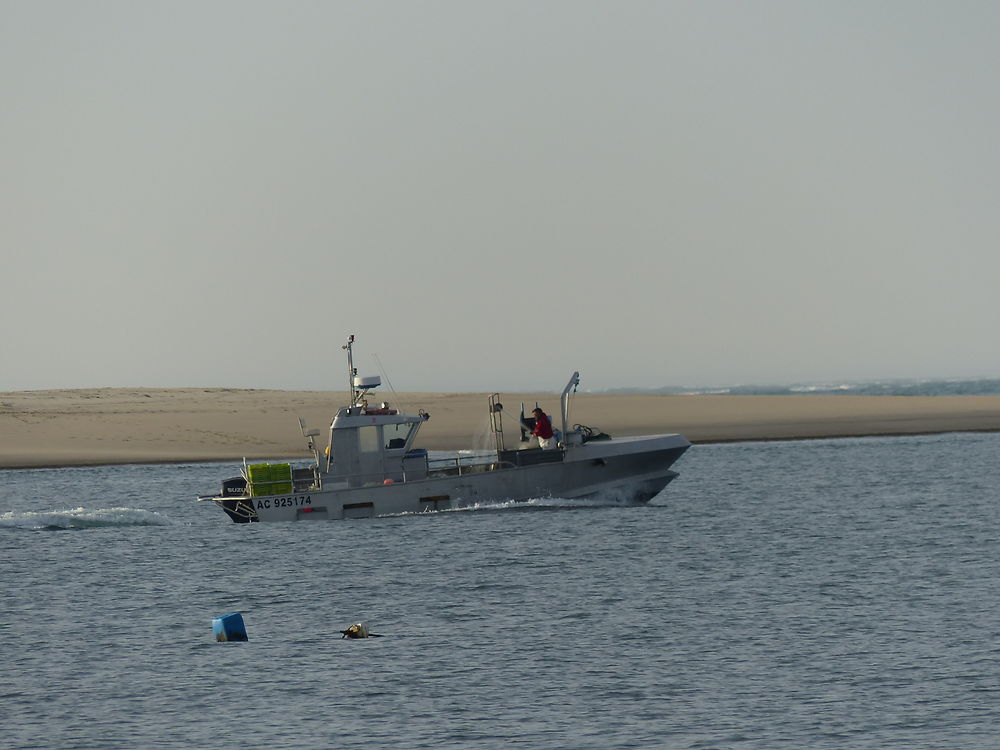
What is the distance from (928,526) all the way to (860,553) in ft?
17.2

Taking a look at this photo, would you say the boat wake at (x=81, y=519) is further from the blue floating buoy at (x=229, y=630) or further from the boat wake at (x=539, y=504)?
the blue floating buoy at (x=229, y=630)

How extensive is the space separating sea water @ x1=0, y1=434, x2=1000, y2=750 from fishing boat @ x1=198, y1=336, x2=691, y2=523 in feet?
2.07

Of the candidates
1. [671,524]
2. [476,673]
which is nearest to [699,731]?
[476,673]

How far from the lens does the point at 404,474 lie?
3656 centimetres

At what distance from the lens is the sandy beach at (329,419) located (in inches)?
2630

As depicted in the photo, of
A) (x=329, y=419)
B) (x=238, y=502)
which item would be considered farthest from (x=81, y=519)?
(x=329, y=419)

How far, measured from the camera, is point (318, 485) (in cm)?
3684

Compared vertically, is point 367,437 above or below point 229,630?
above

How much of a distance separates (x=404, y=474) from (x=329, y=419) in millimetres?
47127

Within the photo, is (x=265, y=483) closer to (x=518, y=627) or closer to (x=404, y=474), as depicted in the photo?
(x=404, y=474)

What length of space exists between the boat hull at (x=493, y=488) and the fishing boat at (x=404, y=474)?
27 mm

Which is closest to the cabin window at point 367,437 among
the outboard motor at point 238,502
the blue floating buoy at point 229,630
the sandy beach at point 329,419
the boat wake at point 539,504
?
the boat wake at point 539,504

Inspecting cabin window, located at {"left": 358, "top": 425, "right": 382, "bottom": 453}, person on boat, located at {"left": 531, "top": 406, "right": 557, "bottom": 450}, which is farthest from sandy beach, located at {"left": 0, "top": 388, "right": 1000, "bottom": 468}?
cabin window, located at {"left": 358, "top": 425, "right": 382, "bottom": 453}

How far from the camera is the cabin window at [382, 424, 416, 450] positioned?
36625mm
